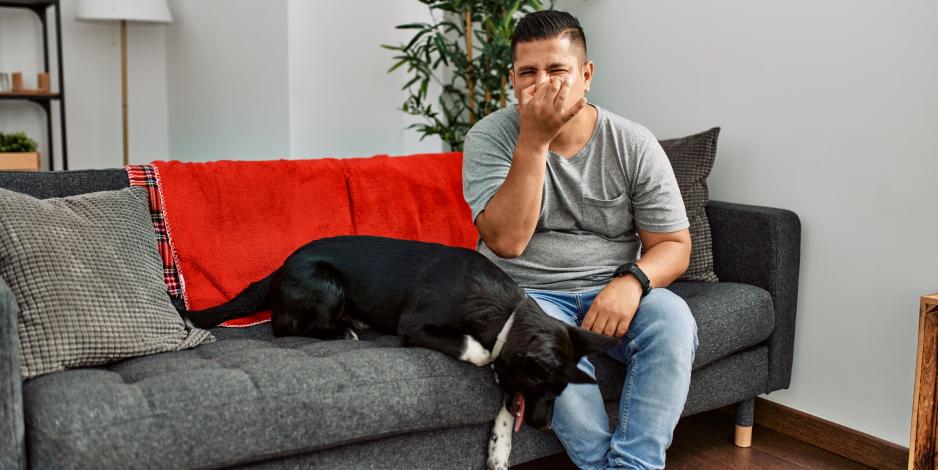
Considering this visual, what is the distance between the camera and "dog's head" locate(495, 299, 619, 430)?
5.15 feet

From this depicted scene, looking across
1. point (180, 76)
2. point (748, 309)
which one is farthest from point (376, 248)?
point (180, 76)

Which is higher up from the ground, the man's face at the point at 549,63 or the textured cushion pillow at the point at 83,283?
the man's face at the point at 549,63

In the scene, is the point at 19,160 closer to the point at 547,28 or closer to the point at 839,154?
the point at 547,28

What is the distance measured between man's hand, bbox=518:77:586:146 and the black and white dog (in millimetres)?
317

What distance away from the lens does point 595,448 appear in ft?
5.79

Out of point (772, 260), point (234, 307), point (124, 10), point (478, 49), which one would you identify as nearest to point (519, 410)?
point (234, 307)

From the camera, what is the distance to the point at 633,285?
6.10 ft

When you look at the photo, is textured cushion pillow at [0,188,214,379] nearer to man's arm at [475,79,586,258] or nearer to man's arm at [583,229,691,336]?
man's arm at [475,79,586,258]

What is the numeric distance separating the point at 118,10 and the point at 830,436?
381 centimetres

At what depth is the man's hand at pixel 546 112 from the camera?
1.72 m

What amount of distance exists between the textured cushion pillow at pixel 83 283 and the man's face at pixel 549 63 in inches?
37.2

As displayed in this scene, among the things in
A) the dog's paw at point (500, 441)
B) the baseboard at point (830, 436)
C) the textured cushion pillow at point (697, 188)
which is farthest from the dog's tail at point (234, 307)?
the baseboard at point (830, 436)

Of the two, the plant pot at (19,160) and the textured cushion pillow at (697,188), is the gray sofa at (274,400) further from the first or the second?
the plant pot at (19,160)

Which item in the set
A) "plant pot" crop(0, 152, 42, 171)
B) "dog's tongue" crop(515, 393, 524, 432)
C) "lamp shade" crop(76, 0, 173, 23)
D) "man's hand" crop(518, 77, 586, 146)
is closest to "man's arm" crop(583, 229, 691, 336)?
"dog's tongue" crop(515, 393, 524, 432)
